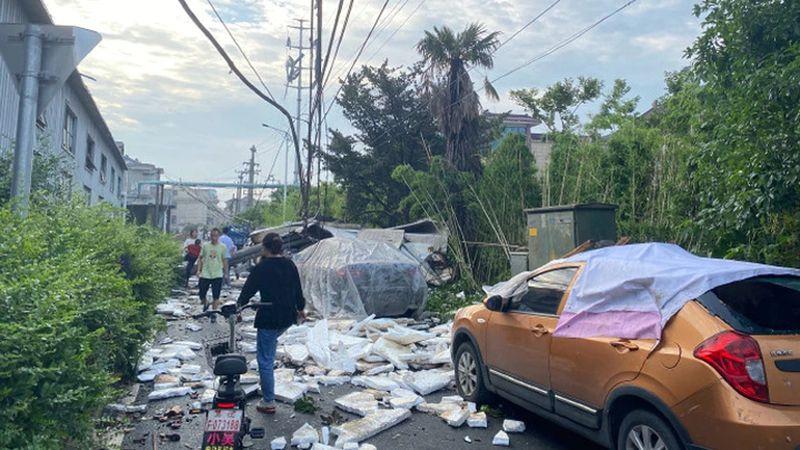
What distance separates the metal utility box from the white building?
7499mm

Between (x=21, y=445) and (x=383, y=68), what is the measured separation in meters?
30.5

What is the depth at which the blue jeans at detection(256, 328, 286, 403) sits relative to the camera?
620cm

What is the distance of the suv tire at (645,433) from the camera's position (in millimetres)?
3896

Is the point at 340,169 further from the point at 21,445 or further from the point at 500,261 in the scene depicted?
the point at 21,445

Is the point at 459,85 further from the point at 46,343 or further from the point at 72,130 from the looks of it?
the point at 46,343

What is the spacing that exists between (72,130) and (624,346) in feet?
61.7

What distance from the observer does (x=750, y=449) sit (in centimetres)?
346

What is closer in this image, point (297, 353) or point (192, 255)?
point (297, 353)

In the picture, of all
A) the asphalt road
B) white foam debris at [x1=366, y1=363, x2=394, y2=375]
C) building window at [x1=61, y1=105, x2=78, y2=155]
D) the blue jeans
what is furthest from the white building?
white foam debris at [x1=366, y1=363, x2=394, y2=375]

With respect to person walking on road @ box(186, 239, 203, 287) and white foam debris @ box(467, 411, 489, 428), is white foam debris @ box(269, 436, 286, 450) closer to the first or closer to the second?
white foam debris @ box(467, 411, 489, 428)

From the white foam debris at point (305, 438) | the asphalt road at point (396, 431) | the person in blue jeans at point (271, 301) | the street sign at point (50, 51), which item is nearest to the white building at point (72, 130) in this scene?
the street sign at point (50, 51)

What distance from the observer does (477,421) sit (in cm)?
603

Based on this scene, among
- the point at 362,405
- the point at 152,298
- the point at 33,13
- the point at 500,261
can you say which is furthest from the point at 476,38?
the point at 362,405

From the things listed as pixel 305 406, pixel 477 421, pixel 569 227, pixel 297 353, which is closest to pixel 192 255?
pixel 297 353
